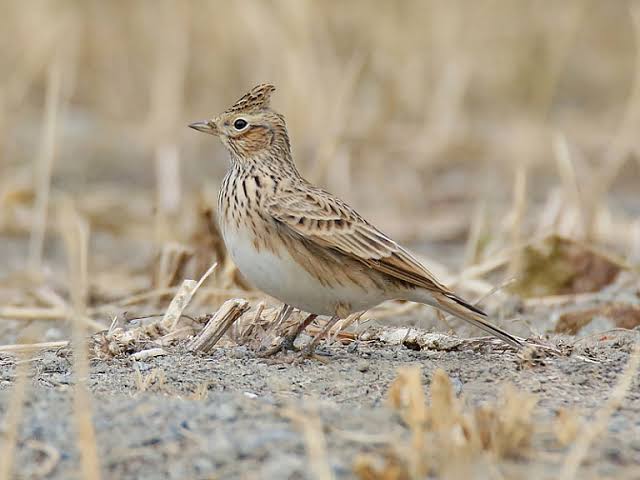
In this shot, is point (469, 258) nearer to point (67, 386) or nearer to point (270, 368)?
point (270, 368)

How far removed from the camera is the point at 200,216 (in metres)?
6.59

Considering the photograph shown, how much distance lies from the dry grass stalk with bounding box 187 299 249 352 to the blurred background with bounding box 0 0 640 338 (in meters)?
1.93

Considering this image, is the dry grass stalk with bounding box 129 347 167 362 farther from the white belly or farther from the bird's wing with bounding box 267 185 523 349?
the bird's wing with bounding box 267 185 523 349

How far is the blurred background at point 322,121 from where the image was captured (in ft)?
26.2

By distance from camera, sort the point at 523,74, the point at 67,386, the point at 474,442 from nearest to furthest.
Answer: the point at 474,442 < the point at 67,386 < the point at 523,74

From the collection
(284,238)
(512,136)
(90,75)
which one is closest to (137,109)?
(90,75)

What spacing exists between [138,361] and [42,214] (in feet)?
9.61

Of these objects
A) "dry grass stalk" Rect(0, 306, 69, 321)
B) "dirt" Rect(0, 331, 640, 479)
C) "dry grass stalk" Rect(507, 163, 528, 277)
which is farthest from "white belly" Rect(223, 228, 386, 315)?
"dry grass stalk" Rect(507, 163, 528, 277)

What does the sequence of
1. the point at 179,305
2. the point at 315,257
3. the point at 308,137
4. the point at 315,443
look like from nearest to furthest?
the point at 315,443
the point at 315,257
the point at 179,305
the point at 308,137

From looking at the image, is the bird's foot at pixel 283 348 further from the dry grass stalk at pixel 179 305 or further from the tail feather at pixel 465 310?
the tail feather at pixel 465 310

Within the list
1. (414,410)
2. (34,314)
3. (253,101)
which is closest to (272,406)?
(414,410)

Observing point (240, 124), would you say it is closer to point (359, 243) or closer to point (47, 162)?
point (359, 243)

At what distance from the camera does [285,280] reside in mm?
4504

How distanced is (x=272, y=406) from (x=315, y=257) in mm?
1155
